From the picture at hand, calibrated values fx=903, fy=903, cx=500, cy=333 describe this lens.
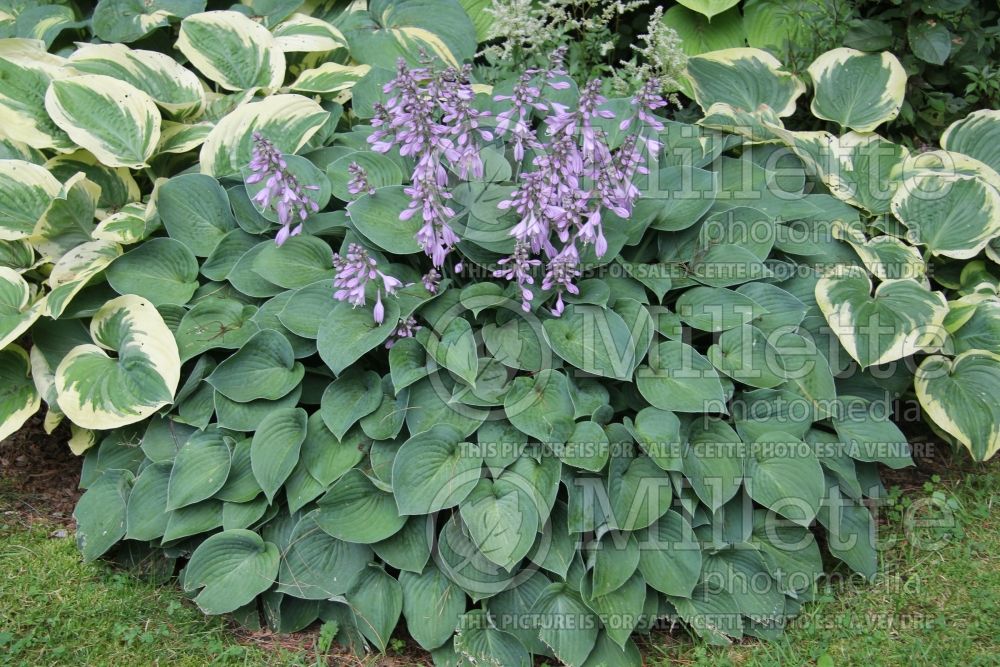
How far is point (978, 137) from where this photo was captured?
4312mm

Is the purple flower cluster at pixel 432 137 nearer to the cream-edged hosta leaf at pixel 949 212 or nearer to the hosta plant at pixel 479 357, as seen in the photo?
the hosta plant at pixel 479 357

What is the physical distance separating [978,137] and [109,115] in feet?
13.1

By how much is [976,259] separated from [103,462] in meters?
3.82

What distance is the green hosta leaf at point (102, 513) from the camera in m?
3.38

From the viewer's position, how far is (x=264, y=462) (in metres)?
3.24

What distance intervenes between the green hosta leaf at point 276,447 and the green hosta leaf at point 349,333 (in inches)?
10.4

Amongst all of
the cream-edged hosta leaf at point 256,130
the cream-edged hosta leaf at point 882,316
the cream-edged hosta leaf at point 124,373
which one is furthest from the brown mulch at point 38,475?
the cream-edged hosta leaf at point 882,316

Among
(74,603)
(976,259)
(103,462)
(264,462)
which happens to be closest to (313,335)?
(264,462)

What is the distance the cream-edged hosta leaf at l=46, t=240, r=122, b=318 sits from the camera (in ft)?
11.4

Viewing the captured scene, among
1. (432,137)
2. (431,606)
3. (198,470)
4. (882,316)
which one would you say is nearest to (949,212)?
(882,316)

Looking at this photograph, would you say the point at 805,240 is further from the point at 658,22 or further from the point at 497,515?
the point at 497,515

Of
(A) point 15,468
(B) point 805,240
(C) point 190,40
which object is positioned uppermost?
(C) point 190,40

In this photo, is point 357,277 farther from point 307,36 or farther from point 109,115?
point 307,36

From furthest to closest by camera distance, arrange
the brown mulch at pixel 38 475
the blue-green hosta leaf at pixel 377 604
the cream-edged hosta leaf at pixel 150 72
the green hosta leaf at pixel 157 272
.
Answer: the cream-edged hosta leaf at pixel 150 72
the brown mulch at pixel 38 475
the green hosta leaf at pixel 157 272
the blue-green hosta leaf at pixel 377 604
